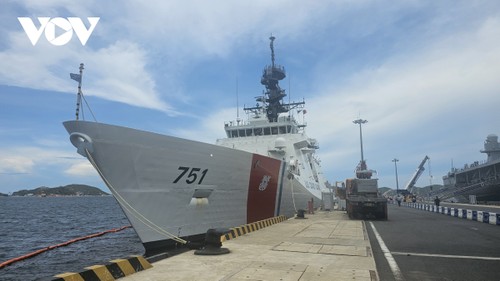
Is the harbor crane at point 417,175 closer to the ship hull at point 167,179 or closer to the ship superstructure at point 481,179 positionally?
the ship superstructure at point 481,179

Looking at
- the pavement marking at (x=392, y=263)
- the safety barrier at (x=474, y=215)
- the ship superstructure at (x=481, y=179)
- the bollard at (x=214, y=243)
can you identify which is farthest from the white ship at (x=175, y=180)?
the ship superstructure at (x=481, y=179)

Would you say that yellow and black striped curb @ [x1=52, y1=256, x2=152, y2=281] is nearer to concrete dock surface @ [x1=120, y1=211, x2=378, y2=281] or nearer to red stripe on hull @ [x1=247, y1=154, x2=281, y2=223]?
concrete dock surface @ [x1=120, y1=211, x2=378, y2=281]

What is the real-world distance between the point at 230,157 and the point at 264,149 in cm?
807

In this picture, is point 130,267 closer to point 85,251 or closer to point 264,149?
point 85,251

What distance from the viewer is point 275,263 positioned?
21.7 feet

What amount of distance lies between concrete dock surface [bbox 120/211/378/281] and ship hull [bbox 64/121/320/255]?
1.89 metres

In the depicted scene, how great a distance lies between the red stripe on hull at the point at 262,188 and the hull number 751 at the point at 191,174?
9.35ft

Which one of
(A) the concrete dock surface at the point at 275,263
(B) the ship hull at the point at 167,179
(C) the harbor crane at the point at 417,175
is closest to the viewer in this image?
(A) the concrete dock surface at the point at 275,263

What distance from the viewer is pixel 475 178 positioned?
53.3 metres

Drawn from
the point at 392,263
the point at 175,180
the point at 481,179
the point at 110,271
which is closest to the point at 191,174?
the point at 175,180

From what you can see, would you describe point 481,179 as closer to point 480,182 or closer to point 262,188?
point 480,182

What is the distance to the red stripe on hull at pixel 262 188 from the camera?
1338cm

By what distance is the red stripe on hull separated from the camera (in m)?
13.4

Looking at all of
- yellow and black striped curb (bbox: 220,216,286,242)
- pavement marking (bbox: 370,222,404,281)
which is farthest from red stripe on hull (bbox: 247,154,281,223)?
pavement marking (bbox: 370,222,404,281)
